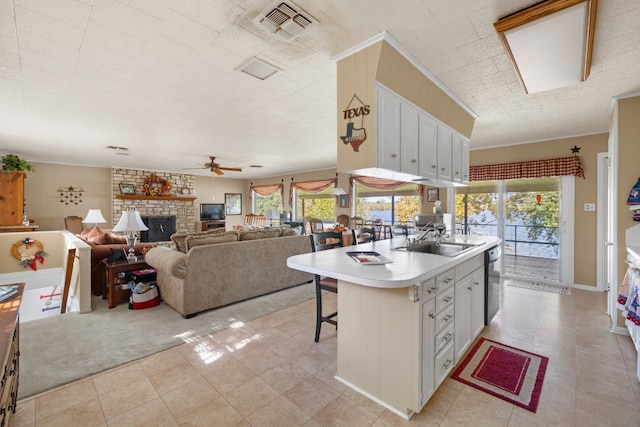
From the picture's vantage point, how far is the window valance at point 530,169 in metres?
4.34

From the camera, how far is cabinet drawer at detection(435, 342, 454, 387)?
1.85 metres

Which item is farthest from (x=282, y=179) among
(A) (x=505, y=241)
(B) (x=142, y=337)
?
(B) (x=142, y=337)

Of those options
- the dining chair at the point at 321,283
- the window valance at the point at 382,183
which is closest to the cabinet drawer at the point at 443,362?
the dining chair at the point at 321,283

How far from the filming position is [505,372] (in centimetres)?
220

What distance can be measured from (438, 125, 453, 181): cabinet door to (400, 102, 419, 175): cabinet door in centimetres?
56

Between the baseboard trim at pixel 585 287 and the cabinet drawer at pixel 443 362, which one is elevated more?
the cabinet drawer at pixel 443 362

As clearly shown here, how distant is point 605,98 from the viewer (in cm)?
297

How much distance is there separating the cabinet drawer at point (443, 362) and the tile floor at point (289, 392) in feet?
0.44

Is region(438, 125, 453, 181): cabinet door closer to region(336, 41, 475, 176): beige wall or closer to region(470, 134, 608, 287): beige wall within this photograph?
region(336, 41, 475, 176): beige wall

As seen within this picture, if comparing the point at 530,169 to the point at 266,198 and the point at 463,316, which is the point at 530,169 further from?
the point at 266,198

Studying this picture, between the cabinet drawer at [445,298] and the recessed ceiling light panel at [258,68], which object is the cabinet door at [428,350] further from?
the recessed ceiling light panel at [258,68]

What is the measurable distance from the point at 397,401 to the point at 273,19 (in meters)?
2.50

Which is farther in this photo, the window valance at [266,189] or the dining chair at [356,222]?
the window valance at [266,189]

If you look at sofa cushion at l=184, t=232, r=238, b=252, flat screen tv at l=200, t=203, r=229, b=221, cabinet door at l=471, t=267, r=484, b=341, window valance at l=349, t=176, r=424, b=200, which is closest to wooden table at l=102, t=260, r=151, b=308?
sofa cushion at l=184, t=232, r=238, b=252
